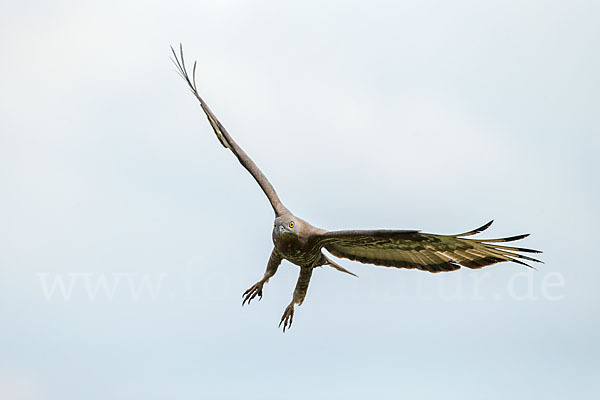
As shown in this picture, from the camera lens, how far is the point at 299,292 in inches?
747

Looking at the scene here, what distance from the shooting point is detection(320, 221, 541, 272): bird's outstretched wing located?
1736cm

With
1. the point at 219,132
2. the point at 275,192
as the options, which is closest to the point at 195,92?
the point at 219,132

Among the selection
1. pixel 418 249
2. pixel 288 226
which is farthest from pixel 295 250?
pixel 418 249

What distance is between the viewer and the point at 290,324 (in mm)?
18828

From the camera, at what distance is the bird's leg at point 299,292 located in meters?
18.8

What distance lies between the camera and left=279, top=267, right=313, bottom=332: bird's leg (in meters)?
18.8

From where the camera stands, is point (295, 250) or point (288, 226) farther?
point (295, 250)

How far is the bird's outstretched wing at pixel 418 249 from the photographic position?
17.4m

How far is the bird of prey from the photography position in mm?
17547

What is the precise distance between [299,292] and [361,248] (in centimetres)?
132

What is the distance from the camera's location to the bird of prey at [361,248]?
17.5 meters

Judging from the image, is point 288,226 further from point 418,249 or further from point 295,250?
point 418,249

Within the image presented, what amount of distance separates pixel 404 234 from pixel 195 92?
593cm

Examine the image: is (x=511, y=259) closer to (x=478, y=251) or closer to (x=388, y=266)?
(x=478, y=251)
